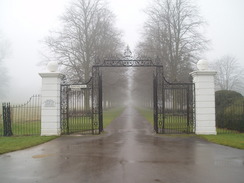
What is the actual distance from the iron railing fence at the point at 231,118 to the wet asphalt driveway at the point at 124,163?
415 cm

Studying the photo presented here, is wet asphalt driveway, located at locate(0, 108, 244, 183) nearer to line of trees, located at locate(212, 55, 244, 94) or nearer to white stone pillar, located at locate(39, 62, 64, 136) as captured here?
white stone pillar, located at locate(39, 62, 64, 136)

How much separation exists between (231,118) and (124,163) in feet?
29.7

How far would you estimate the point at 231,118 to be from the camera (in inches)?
514

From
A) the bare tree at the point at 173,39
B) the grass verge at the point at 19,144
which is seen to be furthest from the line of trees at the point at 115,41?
the grass verge at the point at 19,144

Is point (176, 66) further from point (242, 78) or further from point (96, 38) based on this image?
point (242, 78)

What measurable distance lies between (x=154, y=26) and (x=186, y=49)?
13.9 feet

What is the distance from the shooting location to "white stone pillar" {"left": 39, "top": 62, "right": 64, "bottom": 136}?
11.4 metres

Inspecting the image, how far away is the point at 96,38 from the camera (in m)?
25.4

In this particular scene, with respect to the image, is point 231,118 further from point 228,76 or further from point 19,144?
point 228,76

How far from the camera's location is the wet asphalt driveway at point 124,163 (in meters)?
5.42

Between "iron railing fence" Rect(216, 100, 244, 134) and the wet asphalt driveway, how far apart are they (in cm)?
415

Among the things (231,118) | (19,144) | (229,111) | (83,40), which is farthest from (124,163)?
(83,40)

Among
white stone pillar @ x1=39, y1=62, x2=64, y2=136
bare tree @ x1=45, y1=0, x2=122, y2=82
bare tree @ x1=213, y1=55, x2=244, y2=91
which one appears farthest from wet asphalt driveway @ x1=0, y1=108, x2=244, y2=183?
bare tree @ x1=213, y1=55, x2=244, y2=91

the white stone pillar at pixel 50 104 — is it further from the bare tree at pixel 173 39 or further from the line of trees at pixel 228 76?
the line of trees at pixel 228 76
